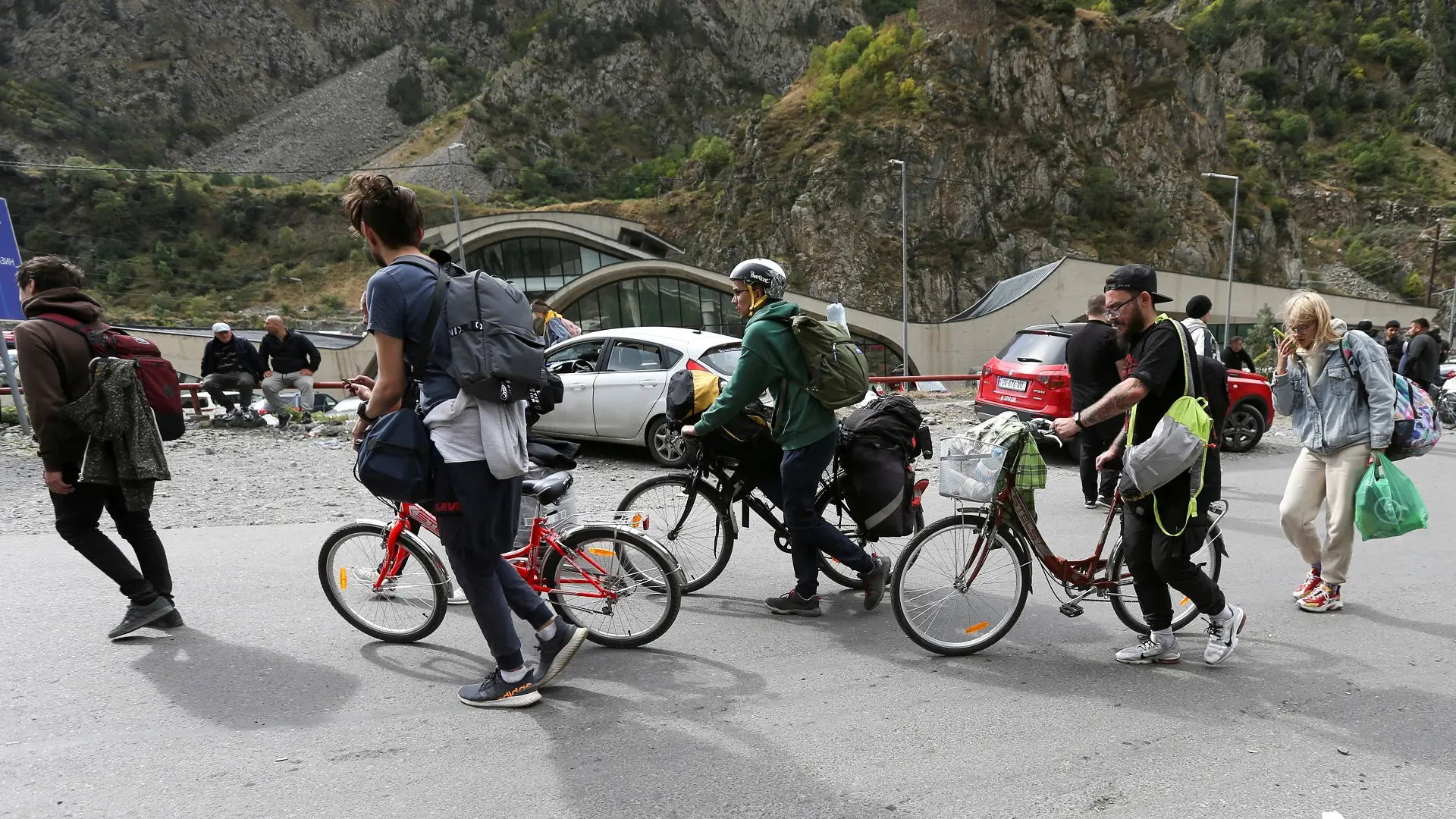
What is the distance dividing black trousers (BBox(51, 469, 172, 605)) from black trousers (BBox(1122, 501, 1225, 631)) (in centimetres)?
486

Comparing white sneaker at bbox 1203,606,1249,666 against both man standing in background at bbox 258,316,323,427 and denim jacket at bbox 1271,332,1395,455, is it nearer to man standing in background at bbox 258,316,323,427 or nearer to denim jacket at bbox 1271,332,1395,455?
denim jacket at bbox 1271,332,1395,455

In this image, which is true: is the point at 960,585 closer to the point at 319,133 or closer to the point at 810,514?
the point at 810,514

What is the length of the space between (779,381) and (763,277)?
55cm

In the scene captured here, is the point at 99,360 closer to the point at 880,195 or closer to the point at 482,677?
the point at 482,677

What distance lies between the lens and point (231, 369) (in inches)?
480

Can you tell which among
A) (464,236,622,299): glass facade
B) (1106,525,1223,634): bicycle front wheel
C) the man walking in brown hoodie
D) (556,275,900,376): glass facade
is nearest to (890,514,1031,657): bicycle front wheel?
(1106,525,1223,634): bicycle front wheel

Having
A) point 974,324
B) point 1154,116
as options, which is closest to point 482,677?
point 974,324

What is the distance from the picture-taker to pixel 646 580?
155 inches

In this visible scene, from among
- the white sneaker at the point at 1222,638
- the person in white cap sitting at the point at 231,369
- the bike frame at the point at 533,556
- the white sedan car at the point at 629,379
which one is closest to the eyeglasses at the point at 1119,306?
the white sneaker at the point at 1222,638

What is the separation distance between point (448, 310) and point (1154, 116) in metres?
71.7

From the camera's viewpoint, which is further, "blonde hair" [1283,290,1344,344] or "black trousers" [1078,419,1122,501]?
"black trousers" [1078,419,1122,501]

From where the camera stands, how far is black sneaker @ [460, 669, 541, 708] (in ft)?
11.0

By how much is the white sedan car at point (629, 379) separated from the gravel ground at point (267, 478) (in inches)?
15.5

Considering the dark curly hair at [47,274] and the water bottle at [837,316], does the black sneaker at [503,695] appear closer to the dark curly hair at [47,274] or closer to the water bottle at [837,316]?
the water bottle at [837,316]
